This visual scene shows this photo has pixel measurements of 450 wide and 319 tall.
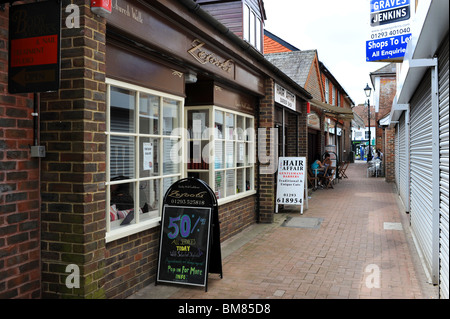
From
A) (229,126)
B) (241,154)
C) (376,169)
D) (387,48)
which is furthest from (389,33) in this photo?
(376,169)

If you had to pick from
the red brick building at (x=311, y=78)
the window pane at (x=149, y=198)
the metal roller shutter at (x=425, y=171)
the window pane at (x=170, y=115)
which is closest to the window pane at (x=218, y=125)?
the window pane at (x=170, y=115)

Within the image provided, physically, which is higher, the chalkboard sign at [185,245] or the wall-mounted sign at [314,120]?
the wall-mounted sign at [314,120]

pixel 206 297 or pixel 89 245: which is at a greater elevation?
pixel 89 245

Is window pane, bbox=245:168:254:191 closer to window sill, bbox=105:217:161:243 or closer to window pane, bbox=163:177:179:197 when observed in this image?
window pane, bbox=163:177:179:197

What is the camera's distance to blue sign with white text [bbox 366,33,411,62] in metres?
7.45

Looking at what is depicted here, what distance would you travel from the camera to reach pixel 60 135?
3498 mm

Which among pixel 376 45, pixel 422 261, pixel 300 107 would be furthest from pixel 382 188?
pixel 422 261

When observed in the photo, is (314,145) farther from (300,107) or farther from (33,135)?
(33,135)

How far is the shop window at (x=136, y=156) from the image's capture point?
4270mm

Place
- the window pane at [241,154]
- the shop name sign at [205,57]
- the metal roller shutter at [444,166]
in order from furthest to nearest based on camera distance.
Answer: the window pane at [241,154], the shop name sign at [205,57], the metal roller shutter at [444,166]

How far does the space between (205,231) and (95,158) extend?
5.82ft

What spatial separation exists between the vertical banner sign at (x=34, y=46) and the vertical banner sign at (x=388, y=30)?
250 inches

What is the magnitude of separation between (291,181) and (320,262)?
4.37 m

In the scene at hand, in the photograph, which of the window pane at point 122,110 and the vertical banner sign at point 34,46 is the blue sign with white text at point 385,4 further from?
the vertical banner sign at point 34,46
